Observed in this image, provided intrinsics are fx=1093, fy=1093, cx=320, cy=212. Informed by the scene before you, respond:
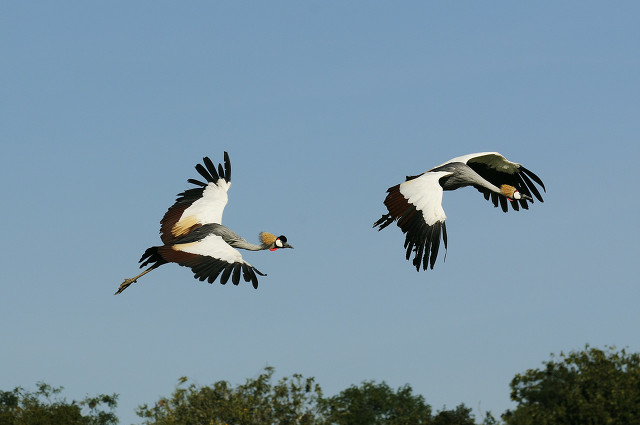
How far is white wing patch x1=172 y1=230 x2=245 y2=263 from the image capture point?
2192cm

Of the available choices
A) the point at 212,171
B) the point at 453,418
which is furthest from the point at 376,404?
the point at 212,171

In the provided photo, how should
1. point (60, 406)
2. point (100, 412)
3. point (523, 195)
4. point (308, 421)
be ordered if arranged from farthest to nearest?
point (100, 412), point (60, 406), point (308, 421), point (523, 195)

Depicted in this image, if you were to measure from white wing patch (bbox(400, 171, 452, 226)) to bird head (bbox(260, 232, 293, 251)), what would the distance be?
13.5 ft

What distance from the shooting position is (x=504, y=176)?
25406 millimetres

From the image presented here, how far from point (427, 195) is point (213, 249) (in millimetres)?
4587

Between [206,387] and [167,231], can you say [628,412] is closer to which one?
[206,387]

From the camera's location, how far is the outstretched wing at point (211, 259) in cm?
2134

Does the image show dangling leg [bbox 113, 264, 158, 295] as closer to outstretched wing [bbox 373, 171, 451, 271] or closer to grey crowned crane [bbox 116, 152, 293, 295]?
grey crowned crane [bbox 116, 152, 293, 295]

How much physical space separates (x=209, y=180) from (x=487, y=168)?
6.89m

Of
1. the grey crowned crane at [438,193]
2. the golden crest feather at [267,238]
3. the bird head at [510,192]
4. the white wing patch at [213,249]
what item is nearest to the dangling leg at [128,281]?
the white wing patch at [213,249]

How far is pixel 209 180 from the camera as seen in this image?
2714 cm

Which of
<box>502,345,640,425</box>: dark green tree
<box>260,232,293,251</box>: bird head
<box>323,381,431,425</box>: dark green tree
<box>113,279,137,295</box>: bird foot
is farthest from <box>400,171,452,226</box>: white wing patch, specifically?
<box>323,381,431,425</box>: dark green tree

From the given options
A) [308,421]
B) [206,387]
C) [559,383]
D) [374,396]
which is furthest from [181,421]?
[374,396]

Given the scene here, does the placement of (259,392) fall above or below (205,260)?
above
